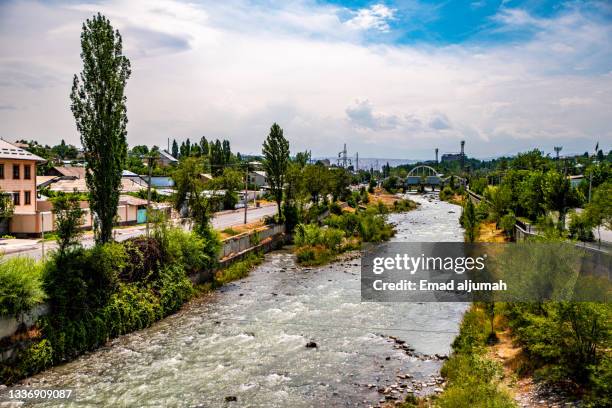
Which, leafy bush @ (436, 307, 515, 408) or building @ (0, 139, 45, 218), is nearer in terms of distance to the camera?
leafy bush @ (436, 307, 515, 408)

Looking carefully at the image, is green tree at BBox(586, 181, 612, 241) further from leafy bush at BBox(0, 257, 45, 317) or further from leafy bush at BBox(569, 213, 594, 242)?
leafy bush at BBox(0, 257, 45, 317)

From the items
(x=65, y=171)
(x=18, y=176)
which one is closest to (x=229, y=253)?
(x=18, y=176)

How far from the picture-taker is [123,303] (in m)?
21.8

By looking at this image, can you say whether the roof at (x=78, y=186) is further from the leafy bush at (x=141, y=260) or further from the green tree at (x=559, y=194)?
the green tree at (x=559, y=194)

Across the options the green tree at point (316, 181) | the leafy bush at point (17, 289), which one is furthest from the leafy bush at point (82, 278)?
the green tree at point (316, 181)

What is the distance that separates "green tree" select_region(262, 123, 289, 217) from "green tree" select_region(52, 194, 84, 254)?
1250 inches

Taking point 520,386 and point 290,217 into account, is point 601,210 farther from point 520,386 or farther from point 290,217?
point 290,217

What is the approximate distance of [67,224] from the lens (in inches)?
809

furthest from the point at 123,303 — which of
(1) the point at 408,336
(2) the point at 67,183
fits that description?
(2) the point at 67,183

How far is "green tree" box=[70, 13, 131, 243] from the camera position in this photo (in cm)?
2311

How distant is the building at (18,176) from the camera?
135 feet

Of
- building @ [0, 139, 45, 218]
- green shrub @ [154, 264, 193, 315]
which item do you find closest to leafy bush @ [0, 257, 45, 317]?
green shrub @ [154, 264, 193, 315]

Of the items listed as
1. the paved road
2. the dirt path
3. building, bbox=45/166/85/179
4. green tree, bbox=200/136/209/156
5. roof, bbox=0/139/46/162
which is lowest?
the dirt path

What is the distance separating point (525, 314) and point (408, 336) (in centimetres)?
556
